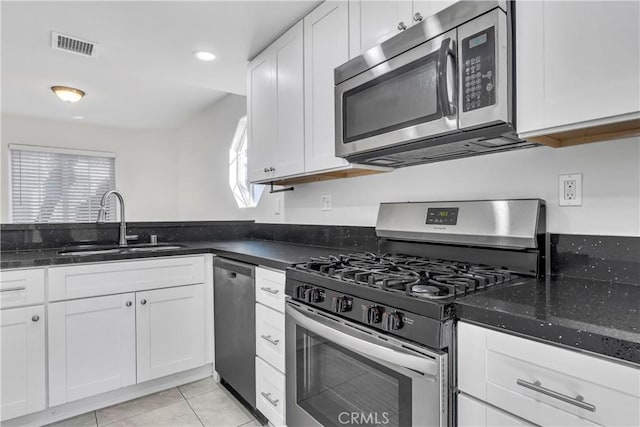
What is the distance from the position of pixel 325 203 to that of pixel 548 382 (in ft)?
5.64

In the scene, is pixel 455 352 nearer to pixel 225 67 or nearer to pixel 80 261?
pixel 80 261

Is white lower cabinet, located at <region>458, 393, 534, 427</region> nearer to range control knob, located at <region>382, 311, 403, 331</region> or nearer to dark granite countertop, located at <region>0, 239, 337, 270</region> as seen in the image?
range control knob, located at <region>382, 311, 403, 331</region>

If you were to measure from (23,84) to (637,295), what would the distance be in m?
4.96

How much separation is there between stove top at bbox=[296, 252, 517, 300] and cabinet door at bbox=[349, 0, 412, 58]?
3.27ft

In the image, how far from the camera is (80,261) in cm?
196

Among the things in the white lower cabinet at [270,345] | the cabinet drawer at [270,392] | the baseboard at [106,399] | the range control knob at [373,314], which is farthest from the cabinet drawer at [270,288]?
the baseboard at [106,399]

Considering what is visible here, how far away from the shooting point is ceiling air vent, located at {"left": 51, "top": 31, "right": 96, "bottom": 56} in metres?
2.29

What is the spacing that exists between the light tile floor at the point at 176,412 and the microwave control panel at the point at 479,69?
190cm

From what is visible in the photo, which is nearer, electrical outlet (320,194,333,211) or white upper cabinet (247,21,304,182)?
white upper cabinet (247,21,304,182)

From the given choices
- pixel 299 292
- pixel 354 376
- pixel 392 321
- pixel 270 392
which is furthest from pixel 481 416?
pixel 270 392

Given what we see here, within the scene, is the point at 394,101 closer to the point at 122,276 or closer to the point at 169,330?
the point at 122,276

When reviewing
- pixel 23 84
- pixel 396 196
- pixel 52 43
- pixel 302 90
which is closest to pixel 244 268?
pixel 396 196

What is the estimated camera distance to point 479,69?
1.17 meters

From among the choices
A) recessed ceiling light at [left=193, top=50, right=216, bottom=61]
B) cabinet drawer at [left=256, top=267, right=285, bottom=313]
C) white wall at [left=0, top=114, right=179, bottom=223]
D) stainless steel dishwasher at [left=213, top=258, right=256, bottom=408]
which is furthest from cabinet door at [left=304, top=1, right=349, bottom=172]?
white wall at [left=0, top=114, right=179, bottom=223]
